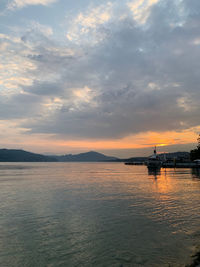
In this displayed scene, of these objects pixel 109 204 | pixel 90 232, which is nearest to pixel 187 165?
pixel 109 204

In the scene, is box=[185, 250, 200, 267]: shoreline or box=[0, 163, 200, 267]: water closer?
box=[185, 250, 200, 267]: shoreline

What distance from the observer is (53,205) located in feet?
79.1

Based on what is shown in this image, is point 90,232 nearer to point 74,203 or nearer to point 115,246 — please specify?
point 115,246

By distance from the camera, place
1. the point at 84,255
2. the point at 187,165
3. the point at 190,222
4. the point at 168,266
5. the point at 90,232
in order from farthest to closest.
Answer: the point at 187,165 < the point at 190,222 < the point at 90,232 < the point at 84,255 < the point at 168,266

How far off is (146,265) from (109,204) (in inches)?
566

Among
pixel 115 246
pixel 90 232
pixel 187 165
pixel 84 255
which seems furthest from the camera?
pixel 187 165

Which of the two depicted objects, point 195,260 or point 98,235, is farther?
point 98,235

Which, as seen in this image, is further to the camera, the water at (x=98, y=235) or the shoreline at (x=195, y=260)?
the water at (x=98, y=235)

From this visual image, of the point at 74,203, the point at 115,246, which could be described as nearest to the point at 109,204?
the point at 74,203

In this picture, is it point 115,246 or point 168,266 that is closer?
point 168,266

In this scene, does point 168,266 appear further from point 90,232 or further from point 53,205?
point 53,205

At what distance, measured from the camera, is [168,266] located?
33.9ft

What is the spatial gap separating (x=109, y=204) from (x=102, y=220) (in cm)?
662

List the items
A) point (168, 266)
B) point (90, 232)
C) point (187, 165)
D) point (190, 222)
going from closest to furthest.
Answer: point (168, 266) < point (90, 232) < point (190, 222) < point (187, 165)
